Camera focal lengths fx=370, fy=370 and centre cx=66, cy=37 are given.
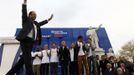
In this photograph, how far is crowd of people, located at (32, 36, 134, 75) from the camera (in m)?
15.8

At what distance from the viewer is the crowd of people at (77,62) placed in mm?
15828

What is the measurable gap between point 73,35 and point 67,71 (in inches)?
318

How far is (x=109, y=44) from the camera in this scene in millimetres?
24844

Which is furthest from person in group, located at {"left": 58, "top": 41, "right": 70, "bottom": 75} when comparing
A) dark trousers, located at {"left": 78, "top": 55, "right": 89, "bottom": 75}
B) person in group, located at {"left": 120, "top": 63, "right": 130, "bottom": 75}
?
person in group, located at {"left": 120, "top": 63, "right": 130, "bottom": 75}

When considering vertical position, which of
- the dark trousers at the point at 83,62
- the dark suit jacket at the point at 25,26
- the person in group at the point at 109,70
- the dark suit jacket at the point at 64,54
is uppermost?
the dark suit jacket at the point at 25,26

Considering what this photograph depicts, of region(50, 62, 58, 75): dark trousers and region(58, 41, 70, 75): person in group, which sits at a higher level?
region(58, 41, 70, 75): person in group

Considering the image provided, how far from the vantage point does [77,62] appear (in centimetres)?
1631

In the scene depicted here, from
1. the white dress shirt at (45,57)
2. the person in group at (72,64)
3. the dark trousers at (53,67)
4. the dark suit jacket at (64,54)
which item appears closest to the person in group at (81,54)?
the person in group at (72,64)

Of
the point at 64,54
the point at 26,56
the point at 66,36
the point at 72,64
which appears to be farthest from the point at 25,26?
the point at 66,36

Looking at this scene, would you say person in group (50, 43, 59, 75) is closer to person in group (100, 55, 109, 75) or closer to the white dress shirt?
the white dress shirt

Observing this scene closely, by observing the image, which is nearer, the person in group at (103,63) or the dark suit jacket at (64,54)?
the dark suit jacket at (64,54)

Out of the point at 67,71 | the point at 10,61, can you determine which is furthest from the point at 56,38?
the point at 67,71

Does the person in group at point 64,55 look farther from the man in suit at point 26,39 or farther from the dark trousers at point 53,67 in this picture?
the man in suit at point 26,39

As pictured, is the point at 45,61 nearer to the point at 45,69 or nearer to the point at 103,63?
the point at 45,69
